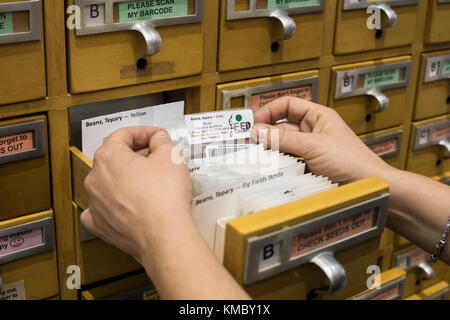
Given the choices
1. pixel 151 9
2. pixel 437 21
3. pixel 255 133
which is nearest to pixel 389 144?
pixel 437 21

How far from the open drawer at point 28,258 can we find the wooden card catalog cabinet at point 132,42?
221 millimetres

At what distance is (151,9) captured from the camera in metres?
0.89

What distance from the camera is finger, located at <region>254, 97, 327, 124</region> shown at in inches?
38.0

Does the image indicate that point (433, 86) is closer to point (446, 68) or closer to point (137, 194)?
point (446, 68)

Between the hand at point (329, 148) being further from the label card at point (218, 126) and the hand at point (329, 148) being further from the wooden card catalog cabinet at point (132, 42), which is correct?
the wooden card catalog cabinet at point (132, 42)

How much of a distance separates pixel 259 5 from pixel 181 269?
1.76 ft

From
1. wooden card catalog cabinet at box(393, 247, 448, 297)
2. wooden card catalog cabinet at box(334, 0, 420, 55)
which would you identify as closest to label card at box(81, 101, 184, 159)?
wooden card catalog cabinet at box(334, 0, 420, 55)

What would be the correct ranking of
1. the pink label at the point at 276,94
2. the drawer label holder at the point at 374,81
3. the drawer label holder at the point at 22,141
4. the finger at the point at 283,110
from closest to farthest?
the drawer label holder at the point at 22,141 → the finger at the point at 283,110 → the pink label at the point at 276,94 → the drawer label holder at the point at 374,81

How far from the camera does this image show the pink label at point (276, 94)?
1.08 metres

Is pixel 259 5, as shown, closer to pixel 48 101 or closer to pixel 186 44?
pixel 186 44

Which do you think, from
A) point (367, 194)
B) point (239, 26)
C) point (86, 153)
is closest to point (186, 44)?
point (239, 26)

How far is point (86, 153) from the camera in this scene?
0.89 metres

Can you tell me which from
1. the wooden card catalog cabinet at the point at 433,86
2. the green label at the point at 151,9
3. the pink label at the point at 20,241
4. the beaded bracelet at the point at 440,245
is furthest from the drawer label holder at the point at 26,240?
the wooden card catalog cabinet at the point at 433,86

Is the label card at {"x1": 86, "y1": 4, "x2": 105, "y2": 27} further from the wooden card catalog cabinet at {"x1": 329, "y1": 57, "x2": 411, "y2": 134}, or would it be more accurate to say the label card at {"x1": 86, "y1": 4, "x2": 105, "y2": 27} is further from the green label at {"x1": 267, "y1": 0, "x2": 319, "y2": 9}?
the wooden card catalog cabinet at {"x1": 329, "y1": 57, "x2": 411, "y2": 134}
